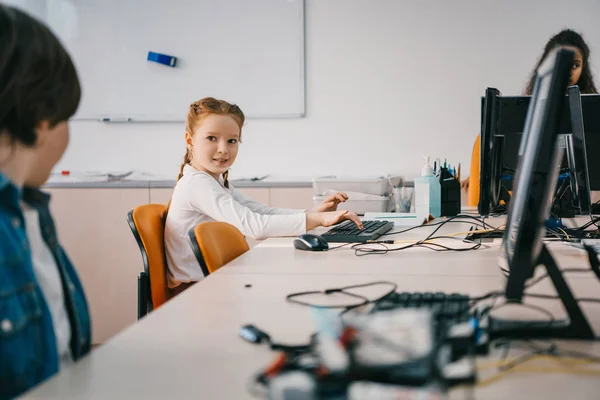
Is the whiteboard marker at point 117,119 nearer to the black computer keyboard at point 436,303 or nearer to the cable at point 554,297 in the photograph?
the black computer keyboard at point 436,303

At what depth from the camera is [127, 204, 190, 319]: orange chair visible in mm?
1912

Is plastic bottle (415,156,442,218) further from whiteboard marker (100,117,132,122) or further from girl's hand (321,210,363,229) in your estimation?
whiteboard marker (100,117,132,122)

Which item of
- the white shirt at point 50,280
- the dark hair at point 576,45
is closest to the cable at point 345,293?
the white shirt at point 50,280

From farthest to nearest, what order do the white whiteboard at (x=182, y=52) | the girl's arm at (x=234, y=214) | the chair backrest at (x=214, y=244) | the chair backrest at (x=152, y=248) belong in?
the white whiteboard at (x=182, y=52), the girl's arm at (x=234, y=214), the chair backrest at (x=152, y=248), the chair backrest at (x=214, y=244)

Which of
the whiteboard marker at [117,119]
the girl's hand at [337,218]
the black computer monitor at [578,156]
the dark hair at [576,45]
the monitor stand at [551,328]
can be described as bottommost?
the monitor stand at [551,328]

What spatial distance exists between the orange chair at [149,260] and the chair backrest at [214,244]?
370 mm

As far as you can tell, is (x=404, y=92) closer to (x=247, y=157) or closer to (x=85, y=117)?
(x=247, y=157)

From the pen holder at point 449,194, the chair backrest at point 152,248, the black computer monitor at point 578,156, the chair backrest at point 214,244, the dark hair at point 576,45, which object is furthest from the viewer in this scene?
the dark hair at point 576,45

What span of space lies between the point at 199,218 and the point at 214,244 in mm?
704

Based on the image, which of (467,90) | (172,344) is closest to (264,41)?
(467,90)

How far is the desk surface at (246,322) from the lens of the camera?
66 cm

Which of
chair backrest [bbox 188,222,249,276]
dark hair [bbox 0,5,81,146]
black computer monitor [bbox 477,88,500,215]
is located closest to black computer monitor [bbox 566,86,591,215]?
black computer monitor [bbox 477,88,500,215]

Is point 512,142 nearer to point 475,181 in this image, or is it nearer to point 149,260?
point 475,181

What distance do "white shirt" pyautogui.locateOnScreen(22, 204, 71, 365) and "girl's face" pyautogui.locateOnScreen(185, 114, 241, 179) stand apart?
4.31ft
